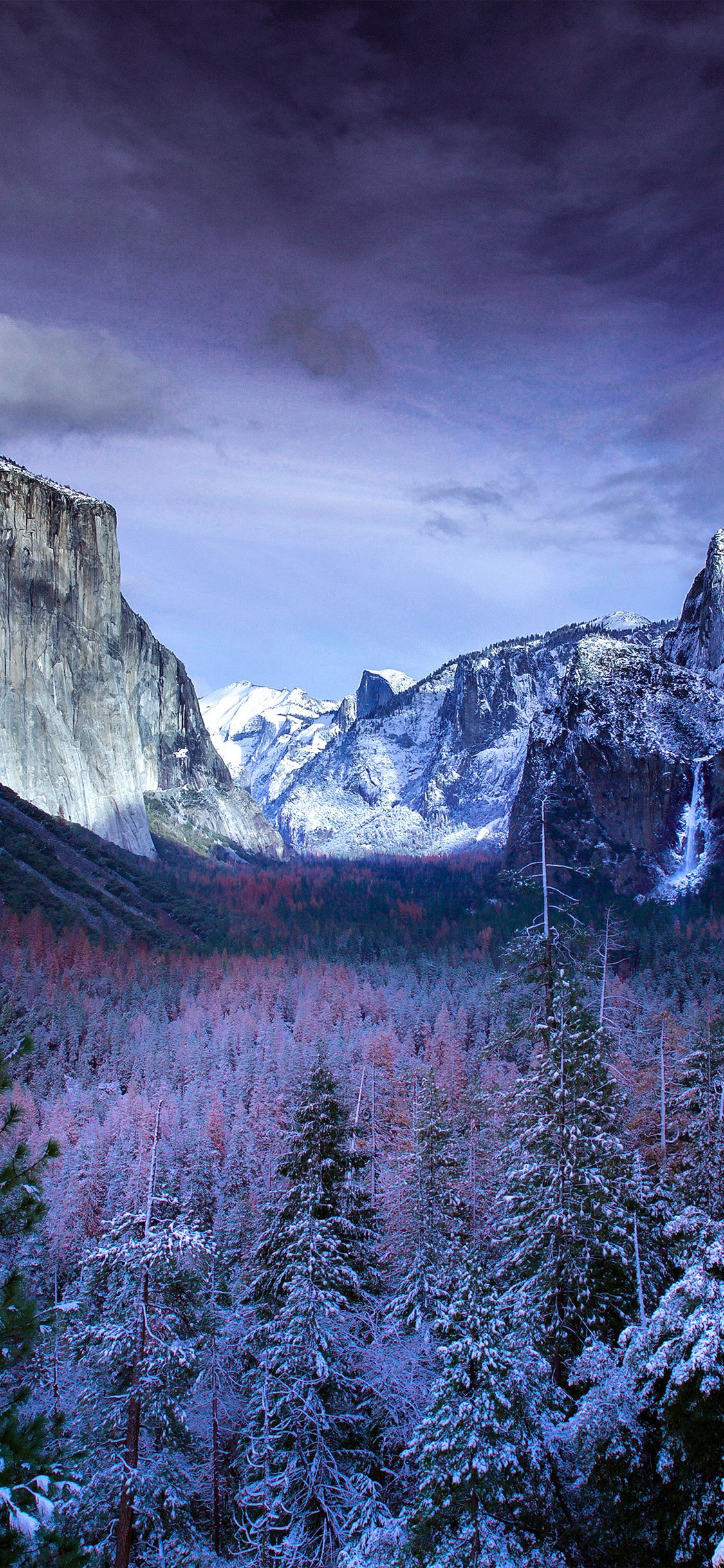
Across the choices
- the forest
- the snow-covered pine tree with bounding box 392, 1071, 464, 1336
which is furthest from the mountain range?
the forest

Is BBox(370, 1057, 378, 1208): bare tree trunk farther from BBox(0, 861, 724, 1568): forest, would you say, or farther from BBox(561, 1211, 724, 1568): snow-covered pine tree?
BBox(561, 1211, 724, 1568): snow-covered pine tree

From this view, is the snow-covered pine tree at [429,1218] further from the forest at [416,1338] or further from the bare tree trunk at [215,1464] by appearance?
the bare tree trunk at [215,1464]

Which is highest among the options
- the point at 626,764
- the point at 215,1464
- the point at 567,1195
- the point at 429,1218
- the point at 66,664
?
the point at 66,664

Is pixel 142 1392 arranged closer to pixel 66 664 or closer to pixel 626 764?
pixel 66 664

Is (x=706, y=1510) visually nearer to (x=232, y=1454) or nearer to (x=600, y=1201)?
(x=600, y=1201)

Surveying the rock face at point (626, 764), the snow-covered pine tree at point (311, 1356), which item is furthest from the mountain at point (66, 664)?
the snow-covered pine tree at point (311, 1356)

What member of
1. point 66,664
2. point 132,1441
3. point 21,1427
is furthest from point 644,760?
point 21,1427
